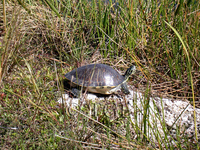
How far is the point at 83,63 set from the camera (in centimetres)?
317

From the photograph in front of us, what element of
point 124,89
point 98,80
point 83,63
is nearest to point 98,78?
point 98,80

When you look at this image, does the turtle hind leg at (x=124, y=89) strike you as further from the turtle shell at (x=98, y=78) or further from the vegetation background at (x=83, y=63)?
the vegetation background at (x=83, y=63)

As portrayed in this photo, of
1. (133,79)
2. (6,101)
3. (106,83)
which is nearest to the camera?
(6,101)

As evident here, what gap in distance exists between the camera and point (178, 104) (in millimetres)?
2633

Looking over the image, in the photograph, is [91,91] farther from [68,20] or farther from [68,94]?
[68,20]

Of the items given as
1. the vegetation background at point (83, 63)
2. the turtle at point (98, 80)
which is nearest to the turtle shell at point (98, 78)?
the turtle at point (98, 80)

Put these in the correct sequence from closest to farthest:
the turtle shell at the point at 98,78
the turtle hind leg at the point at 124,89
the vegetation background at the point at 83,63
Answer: the vegetation background at the point at 83,63 → the turtle shell at the point at 98,78 → the turtle hind leg at the point at 124,89

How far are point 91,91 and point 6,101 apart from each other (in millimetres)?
1073

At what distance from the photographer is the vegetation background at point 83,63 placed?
5.37ft

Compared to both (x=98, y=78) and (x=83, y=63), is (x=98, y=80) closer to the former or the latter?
(x=98, y=78)

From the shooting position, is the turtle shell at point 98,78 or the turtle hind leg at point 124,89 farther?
the turtle hind leg at point 124,89

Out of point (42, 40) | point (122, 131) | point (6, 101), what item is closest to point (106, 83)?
point (122, 131)

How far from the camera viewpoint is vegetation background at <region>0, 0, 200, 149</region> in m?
1.64

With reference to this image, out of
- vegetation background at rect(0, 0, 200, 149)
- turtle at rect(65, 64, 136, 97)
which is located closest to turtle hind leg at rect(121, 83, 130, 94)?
turtle at rect(65, 64, 136, 97)
